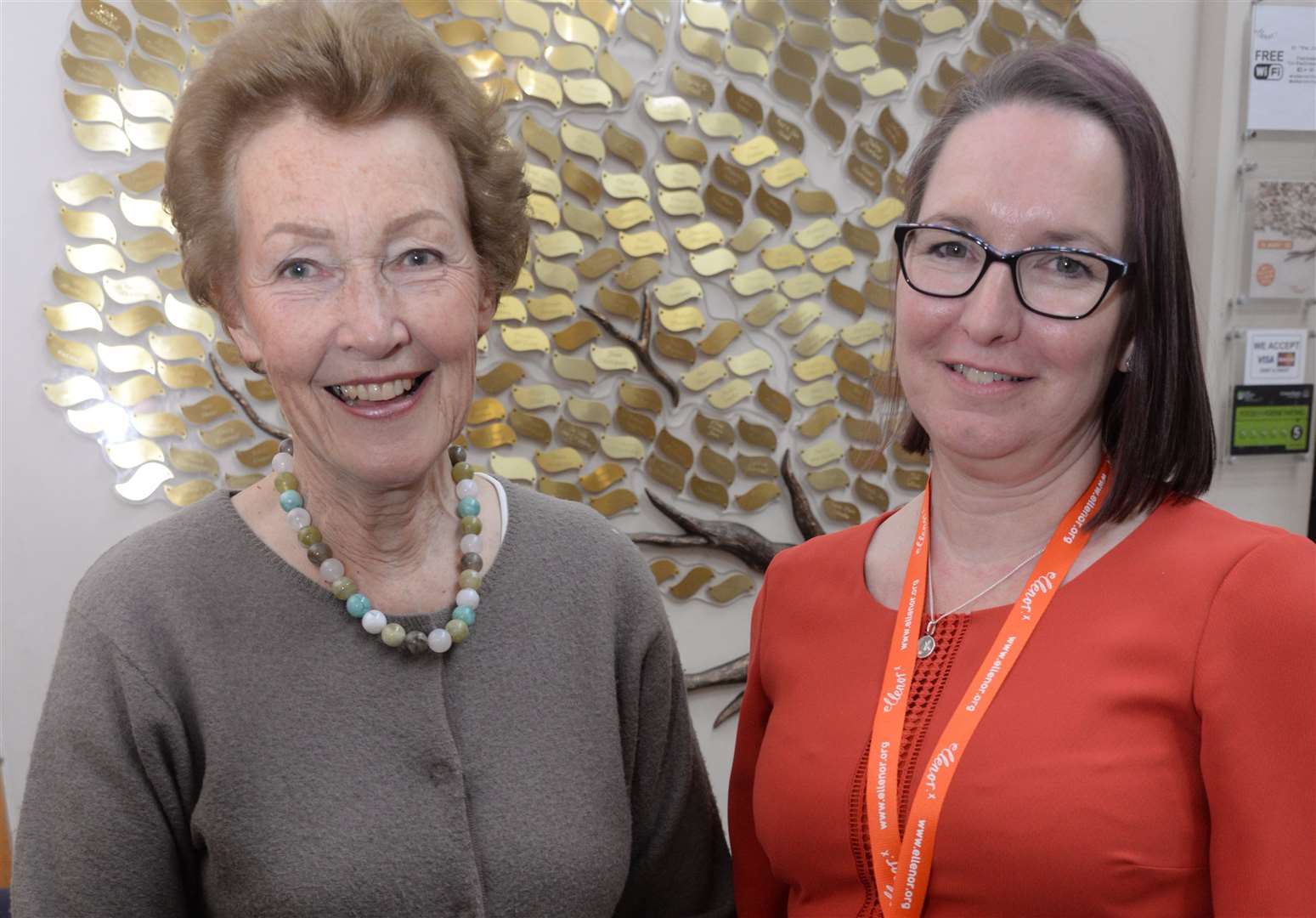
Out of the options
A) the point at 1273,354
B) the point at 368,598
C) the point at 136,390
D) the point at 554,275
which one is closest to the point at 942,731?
the point at 368,598

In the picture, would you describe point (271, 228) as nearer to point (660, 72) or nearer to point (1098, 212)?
point (1098, 212)

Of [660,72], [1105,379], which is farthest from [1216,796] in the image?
[660,72]

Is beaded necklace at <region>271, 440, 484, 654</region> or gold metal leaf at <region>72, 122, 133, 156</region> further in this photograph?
gold metal leaf at <region>72, 122, 133, 156</region>

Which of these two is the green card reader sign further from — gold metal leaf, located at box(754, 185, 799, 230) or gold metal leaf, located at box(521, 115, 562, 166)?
gold metal leaf, located at box(521, 115, 562, 166)

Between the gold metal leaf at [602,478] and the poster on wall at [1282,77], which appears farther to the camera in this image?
the poster on wall at [1282,77]

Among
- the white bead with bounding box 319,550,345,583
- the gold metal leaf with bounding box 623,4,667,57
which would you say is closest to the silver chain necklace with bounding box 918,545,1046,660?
the white bead with bounding box 319,550,345,583

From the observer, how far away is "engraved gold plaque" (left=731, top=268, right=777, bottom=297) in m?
2.89

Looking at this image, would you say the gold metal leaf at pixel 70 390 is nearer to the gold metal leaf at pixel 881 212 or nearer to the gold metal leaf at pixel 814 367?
the gold metal leaf at pixel 814 367

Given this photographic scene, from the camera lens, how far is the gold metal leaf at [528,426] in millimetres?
2818

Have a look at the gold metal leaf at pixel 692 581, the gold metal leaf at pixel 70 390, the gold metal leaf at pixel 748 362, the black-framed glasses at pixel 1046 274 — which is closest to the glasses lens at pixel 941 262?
the black-framed glasses at pixel 1046 274

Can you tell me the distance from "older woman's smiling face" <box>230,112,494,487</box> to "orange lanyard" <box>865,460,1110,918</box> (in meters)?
0.60

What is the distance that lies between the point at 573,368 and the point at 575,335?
3.5 inches

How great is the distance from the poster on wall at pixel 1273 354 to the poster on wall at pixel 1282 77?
0.58 m

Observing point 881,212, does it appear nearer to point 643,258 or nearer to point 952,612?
point 643,258
